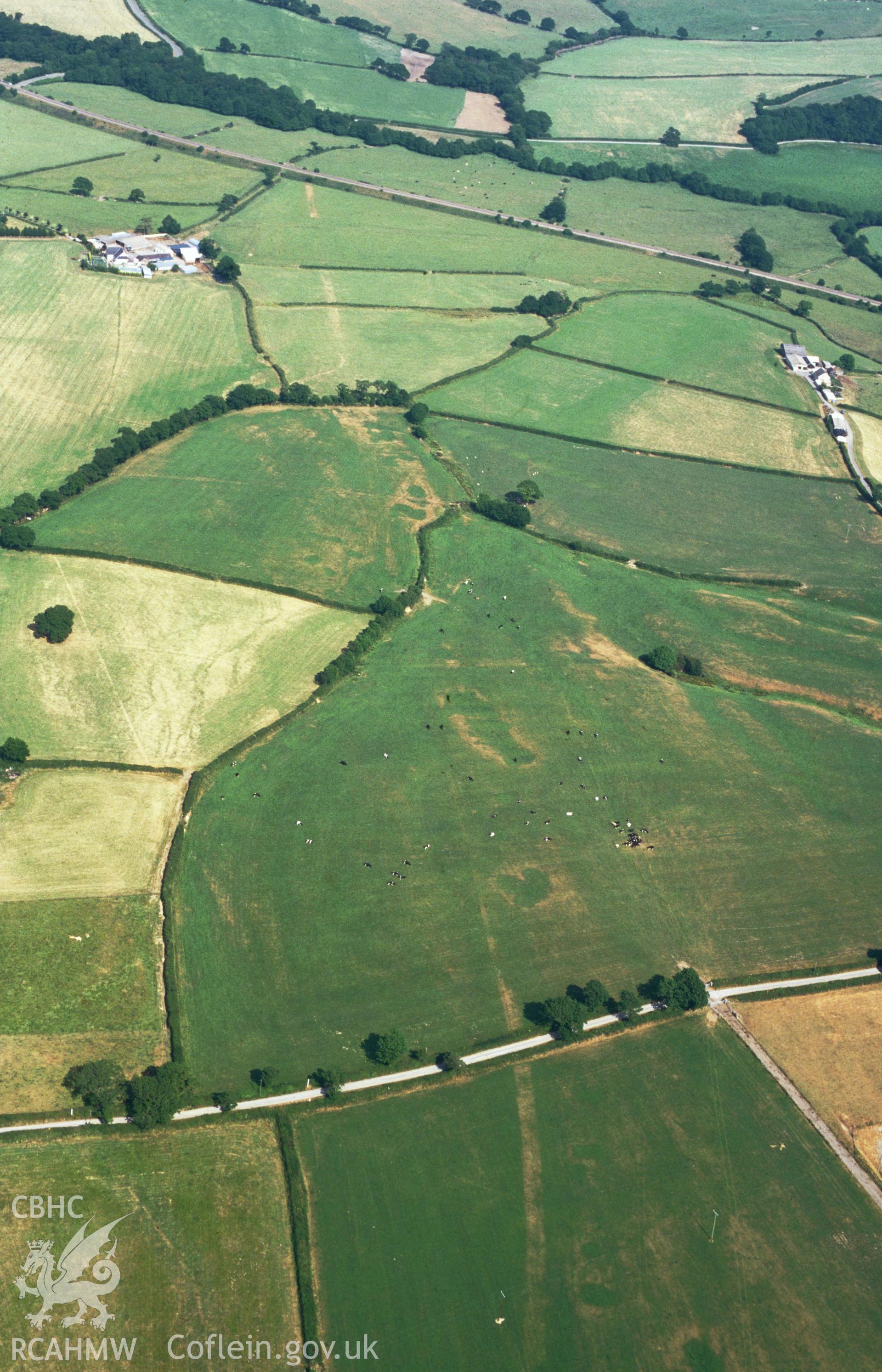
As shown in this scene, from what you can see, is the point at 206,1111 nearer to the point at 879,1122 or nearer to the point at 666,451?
the point at 879,1122

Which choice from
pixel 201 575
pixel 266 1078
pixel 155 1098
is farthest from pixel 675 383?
pixel 155 1098

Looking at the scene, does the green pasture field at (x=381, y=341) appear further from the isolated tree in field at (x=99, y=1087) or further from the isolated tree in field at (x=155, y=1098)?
the isolated tree in field at (x=155, y=1098)

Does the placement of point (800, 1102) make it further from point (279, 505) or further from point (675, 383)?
point (675, 383)

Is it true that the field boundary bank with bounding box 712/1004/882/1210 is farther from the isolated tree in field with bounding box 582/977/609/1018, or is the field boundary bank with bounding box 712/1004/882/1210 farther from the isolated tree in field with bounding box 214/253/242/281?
the isolated tree in field with bounding box 214/253/242/281

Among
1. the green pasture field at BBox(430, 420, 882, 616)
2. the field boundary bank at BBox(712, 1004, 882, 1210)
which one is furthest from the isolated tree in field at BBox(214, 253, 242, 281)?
the field boundary bank at BBox(712, 1004, 882, 1210)

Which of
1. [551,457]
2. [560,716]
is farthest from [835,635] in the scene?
[551,457]

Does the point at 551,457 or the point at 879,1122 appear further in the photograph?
the point at 551,457
